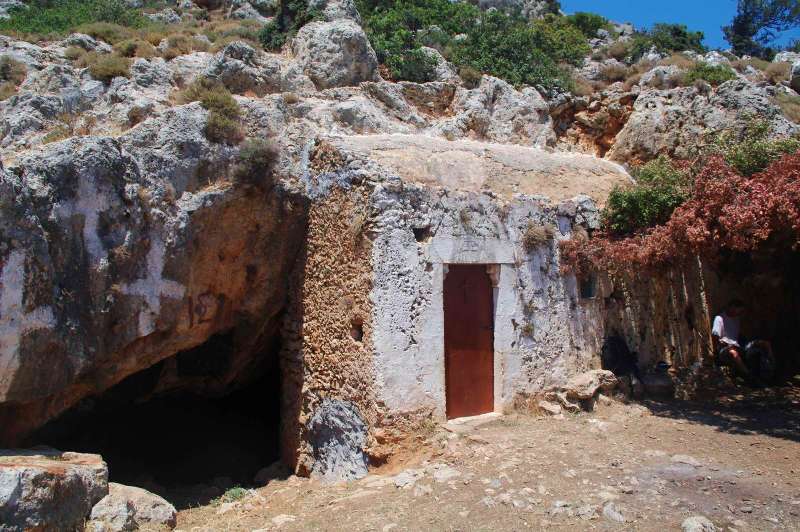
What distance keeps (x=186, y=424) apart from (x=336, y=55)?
7922 millimetres

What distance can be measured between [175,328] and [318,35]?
22.9 feet

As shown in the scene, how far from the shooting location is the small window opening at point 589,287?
979 centimetres

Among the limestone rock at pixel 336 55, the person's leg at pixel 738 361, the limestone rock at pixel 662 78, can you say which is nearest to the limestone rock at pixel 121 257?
the limestone rock at pixel 336 55

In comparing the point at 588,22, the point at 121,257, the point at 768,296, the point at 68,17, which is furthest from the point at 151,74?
the point at 588,22

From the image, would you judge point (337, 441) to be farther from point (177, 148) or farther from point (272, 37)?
point (272, 37)

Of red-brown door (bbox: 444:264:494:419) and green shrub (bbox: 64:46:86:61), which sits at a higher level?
green shrub (bbox: 64:46:86:61)

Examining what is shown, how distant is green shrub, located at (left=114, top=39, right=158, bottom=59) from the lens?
11695mm

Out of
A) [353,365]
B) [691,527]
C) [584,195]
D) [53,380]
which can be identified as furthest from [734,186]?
[53,380]

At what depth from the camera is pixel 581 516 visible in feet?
18.3

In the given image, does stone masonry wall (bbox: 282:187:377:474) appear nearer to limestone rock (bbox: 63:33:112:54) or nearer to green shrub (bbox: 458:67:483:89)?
green shrub (bbox: 458:67:483:89)

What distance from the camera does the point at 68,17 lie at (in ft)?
56.5

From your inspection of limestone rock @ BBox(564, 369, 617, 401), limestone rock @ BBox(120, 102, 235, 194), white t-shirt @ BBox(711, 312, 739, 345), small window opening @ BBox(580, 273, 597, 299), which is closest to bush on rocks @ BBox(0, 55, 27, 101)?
limestone rock @ BBox(120, 102, 235, 194)

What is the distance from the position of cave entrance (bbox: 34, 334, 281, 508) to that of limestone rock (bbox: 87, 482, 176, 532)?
2.41 meters

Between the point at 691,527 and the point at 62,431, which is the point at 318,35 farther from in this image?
the point at 691,527
